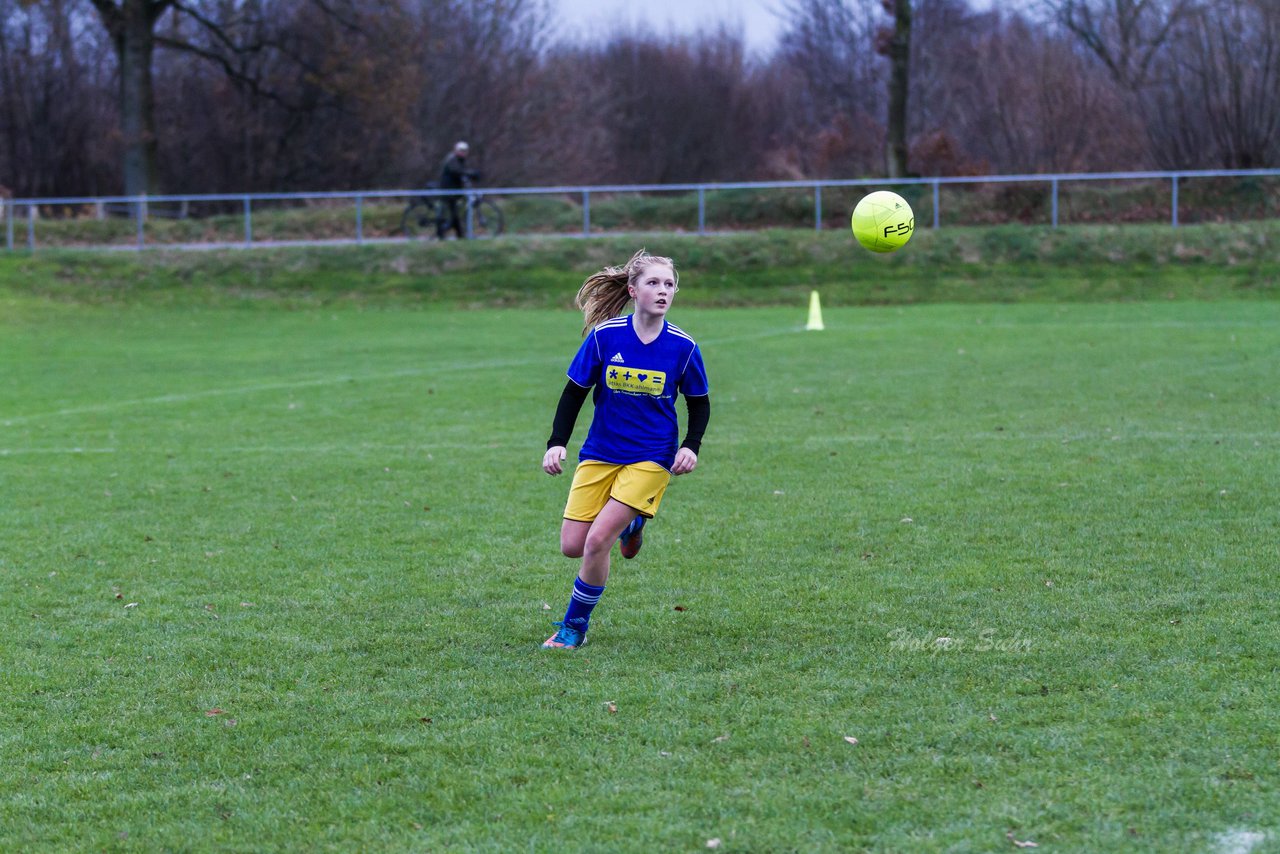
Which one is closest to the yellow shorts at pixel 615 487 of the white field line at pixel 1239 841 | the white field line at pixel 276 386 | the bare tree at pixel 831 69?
the white field line at pixel 1239 841

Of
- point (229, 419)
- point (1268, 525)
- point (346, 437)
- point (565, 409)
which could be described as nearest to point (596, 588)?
point (565, 409)

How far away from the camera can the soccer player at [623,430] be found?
5.97 m

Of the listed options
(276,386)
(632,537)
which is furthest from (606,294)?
(276,386)

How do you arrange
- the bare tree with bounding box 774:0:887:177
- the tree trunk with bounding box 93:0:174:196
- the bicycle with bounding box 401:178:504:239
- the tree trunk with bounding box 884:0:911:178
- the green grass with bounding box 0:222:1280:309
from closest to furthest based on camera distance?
the green grass with bounding box 0:222:1280:309, the bicycle with bounding box 401:178:504:239, the tree trunk with bounding box 884:0:911:178, the tree trunk with bounding box 93:0:174:196, the bare tree with bounding box 774:0:887:177

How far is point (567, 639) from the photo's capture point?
6004 mm

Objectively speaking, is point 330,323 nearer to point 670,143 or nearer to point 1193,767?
point 1193,767

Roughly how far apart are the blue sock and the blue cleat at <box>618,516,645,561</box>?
14.8 inches

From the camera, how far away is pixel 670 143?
6406 centimetres

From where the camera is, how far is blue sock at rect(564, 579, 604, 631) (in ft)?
19.6

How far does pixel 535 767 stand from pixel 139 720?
1650 mm

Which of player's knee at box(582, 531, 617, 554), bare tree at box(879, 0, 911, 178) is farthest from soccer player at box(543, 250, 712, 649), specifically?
bare tree at box(879, 0, 911, 178)

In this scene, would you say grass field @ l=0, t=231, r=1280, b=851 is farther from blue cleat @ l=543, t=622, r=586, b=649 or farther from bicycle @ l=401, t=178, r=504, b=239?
bicycle @ l=401, t=178, r=504, b=239

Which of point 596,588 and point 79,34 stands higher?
point 79,34

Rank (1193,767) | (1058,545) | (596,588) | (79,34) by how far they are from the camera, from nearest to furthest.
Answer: (1193,767) < (596,588) < (1058,545) < (79,34)
